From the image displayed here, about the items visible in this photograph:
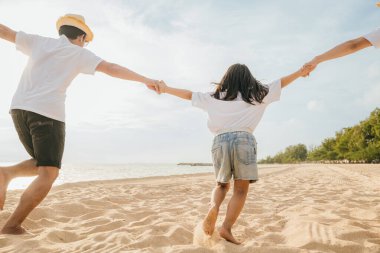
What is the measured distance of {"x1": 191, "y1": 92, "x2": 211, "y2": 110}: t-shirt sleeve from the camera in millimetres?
3178

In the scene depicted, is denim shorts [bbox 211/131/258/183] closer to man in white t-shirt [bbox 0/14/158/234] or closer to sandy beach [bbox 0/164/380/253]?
sandy beach [bbox 0/164/380/253]

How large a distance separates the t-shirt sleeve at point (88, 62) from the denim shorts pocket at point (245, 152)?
1533 mm

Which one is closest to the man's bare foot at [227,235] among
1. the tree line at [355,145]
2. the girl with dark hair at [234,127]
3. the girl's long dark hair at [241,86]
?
the girl with dark hair at [234,127]

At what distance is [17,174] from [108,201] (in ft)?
7.62

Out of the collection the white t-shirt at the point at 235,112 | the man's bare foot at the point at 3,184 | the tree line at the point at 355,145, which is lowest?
the man's bare foot at the point at 3,184

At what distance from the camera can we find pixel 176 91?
3.47 meters

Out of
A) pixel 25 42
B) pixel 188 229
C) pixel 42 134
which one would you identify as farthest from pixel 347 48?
pixel 25 42

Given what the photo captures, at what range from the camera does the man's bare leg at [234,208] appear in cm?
261

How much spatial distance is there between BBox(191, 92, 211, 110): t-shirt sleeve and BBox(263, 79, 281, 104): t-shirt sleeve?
58 centimetres

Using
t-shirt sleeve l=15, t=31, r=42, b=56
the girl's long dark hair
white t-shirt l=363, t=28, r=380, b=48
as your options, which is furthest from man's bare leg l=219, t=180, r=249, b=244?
t-shirt sleeve l=15, t=31, r=42, b=56

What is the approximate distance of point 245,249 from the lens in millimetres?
2211

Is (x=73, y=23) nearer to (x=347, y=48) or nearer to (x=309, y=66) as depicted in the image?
(x=309, y=66)

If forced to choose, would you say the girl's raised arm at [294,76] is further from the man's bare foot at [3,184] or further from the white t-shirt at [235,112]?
the man's bare foot at [3,184]

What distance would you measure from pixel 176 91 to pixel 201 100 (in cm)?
39
